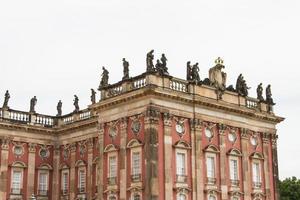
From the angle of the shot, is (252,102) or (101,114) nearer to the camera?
(101,114)

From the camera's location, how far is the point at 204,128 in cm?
3900

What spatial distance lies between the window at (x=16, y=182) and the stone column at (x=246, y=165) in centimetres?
1764

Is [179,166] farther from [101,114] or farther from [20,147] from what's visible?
[20,147]

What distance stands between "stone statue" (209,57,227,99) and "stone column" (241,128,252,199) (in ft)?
11.2

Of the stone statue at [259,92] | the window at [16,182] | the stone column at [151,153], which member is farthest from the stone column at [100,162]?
the stone statue at [259,92]

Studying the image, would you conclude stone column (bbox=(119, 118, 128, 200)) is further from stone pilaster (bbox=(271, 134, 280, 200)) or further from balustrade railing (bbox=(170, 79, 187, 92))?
stone pilaster (bbox=(271, 134, 280, 200))

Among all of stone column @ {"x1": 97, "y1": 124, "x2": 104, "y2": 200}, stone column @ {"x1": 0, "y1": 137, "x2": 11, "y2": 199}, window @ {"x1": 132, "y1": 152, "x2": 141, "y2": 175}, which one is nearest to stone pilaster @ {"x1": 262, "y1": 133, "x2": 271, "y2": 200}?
window @ {"x1": 132, "y1": 152, "x2": 141, "y2": 175}

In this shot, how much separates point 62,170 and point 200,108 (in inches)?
558

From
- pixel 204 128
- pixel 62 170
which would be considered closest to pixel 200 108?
pixel 204 128

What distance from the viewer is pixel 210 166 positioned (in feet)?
127

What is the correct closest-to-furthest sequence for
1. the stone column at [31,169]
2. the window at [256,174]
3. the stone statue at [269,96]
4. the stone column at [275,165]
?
the window at [256,174] → the stone column at [275,165] → the stone statue at [269,96] → the stone column at [31,169]

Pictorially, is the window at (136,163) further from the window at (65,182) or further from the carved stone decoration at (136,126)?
the window at (65,182)

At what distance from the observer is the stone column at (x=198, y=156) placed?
Result: 37.2 metres

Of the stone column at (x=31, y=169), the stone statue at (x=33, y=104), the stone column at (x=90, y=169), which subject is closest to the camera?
the stone column at (x=90, y=169)
